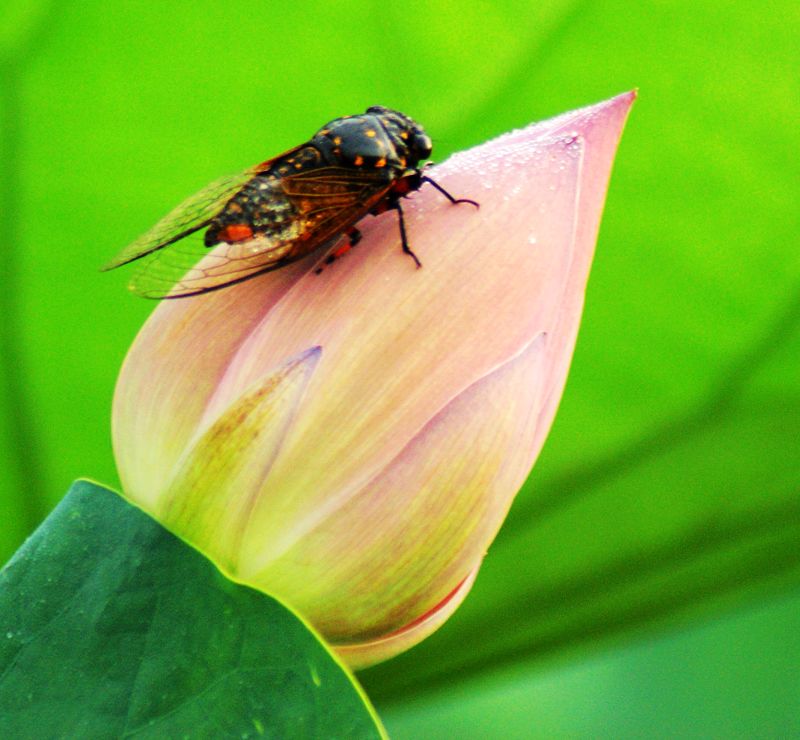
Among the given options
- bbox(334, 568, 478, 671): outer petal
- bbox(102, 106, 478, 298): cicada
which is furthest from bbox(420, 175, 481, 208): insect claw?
bbox(334, 568, 478, 671): outer petal

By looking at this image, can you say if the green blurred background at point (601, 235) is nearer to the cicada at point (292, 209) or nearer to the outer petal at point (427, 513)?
the cicada at point (292, 209)

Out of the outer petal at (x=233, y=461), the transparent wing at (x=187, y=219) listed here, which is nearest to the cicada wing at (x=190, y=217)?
the transparent wing at (x=187, y=219)

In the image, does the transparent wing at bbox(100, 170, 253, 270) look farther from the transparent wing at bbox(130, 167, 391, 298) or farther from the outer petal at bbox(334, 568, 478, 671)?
the outer petal at bbox(334, 568, 478, 671)

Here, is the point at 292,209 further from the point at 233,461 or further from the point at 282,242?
the point at 233,461

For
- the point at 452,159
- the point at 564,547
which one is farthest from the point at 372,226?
the point at 564,547

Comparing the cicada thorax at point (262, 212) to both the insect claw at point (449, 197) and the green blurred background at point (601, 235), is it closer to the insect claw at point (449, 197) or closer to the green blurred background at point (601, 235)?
the insect claw at point (449, 197)

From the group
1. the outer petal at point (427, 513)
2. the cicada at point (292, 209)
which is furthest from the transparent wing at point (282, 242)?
the outer petal at point (427, 513)

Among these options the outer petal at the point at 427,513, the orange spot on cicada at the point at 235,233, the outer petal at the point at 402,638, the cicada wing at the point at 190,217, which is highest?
the cicada wing at the point at 190,217

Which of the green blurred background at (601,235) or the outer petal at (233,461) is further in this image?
the green blurred background at (601,235)

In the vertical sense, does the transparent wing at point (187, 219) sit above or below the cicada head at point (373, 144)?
above
